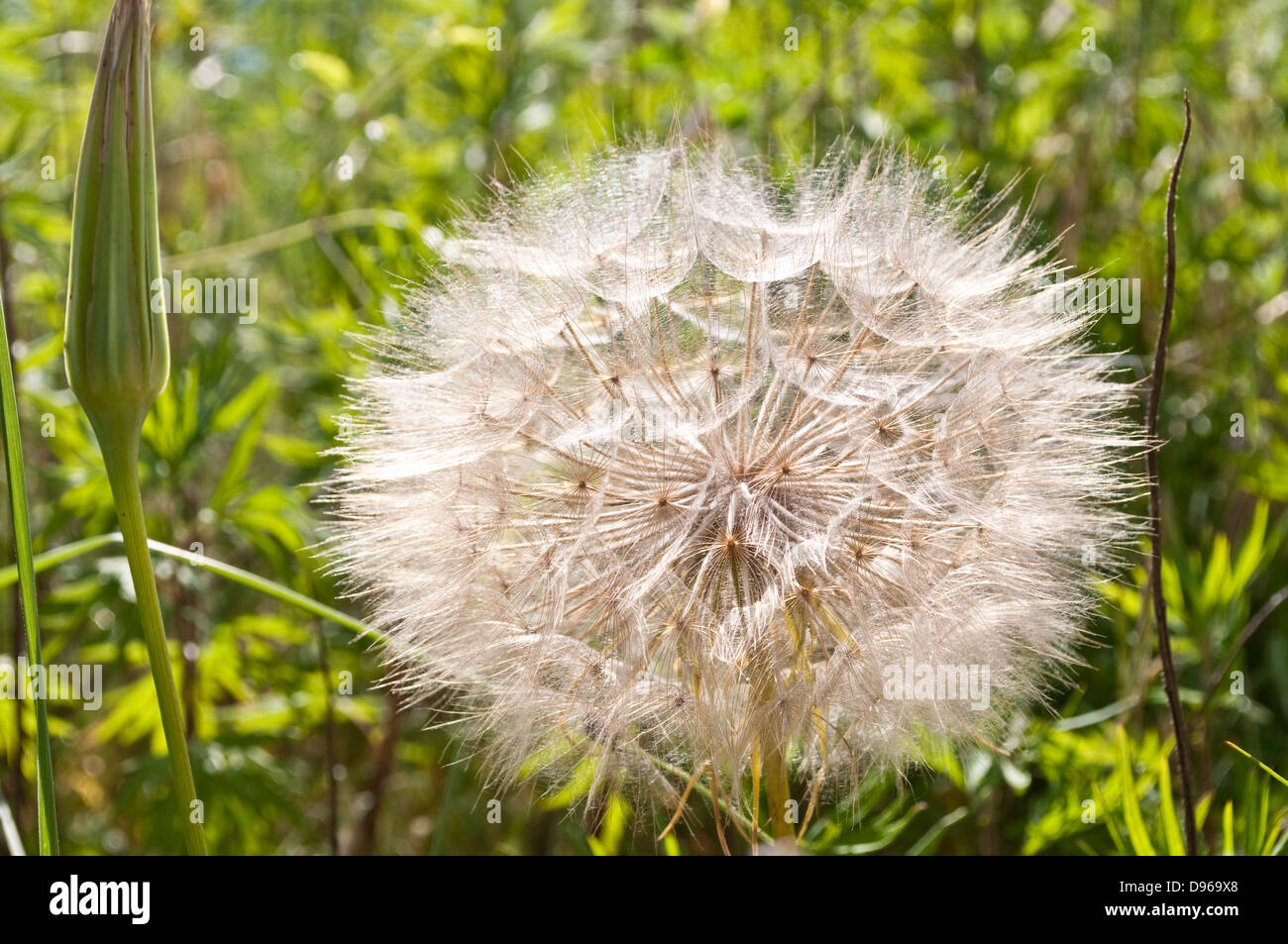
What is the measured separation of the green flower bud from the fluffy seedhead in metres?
0.44

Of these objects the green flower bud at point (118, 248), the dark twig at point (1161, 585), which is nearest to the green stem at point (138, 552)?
the green flower bud at point (118, 248)

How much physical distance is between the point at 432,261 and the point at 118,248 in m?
1.31

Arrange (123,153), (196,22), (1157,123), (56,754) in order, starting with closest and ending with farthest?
(123,153) < (56,754) < (1157,123) < (196,22)

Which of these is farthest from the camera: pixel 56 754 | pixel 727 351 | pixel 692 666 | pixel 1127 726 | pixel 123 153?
pixel 56 754

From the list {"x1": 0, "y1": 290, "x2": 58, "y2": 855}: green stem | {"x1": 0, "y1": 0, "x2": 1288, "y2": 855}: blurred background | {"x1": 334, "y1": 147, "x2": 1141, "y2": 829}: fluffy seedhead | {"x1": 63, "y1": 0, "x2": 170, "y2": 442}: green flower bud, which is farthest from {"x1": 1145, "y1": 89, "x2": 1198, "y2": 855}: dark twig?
{"x1": 0, "y1": 290, "x2": 58, "y2": 855}: green stem

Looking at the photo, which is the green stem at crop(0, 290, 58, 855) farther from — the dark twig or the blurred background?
the dark twig

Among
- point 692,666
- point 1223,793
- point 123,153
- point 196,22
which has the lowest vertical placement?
point 1223,793

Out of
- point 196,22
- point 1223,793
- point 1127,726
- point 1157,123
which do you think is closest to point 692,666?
point 1127,726

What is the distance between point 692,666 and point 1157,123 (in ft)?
8.49

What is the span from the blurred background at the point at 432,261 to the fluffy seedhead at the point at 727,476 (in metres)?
0.52

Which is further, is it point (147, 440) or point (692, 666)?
point (147, 440)

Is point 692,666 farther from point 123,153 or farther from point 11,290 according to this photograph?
point 11,290

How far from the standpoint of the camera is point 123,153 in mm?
1204

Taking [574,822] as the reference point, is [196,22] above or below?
above
